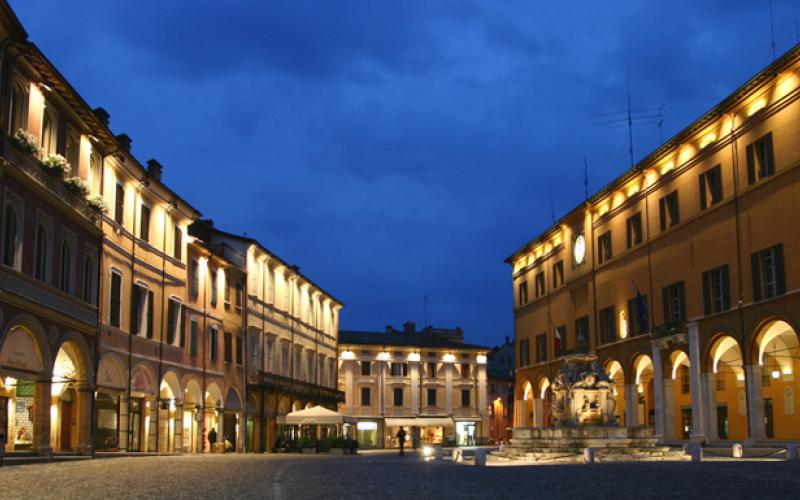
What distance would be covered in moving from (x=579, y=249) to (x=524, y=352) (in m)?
15.2

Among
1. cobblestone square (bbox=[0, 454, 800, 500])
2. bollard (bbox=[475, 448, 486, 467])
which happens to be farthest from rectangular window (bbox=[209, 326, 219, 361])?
cobblestone square (bbox=[0, 454, 800, 500])

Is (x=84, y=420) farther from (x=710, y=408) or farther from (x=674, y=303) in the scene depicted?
(x=674, y=303)

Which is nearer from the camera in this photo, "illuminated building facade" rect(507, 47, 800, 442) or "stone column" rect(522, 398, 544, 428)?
"illuminated building facade" rect(507, 47, 800, 442)

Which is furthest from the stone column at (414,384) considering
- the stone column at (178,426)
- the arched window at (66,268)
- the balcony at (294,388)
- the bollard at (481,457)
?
the arched window at (66,268)

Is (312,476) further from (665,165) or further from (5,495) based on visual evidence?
(665,165)

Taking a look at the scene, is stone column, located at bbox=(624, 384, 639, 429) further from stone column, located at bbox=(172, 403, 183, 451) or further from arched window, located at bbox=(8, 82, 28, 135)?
arched window, located at bbox=(8, 82, 28, 135)

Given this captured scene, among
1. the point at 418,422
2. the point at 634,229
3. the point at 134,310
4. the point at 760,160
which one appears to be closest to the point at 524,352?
the point at 418,422

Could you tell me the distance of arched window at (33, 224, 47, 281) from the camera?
93.2 feet

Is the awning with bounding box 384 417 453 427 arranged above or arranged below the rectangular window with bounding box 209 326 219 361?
below

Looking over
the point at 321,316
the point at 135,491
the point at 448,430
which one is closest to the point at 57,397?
the point at 135,491

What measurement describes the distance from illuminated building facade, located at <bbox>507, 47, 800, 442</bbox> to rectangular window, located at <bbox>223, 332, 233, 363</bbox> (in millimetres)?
19683

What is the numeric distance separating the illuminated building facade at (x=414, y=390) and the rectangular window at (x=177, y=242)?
158 ft

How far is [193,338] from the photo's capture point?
154 feet

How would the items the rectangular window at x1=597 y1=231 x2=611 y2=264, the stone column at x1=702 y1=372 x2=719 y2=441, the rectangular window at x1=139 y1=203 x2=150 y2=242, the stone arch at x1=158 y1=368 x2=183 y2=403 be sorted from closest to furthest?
1. the rectangular window at x1=139 y1=203 x2=150 y2=242
2. the stone column at x1=702 y1=372 x2=719 y2=441
3. the stone arch at x1=158 y1=368 x2=183 y2=403
4. the rectangular window at x1=597 y1=231 x2=611 y2=264
